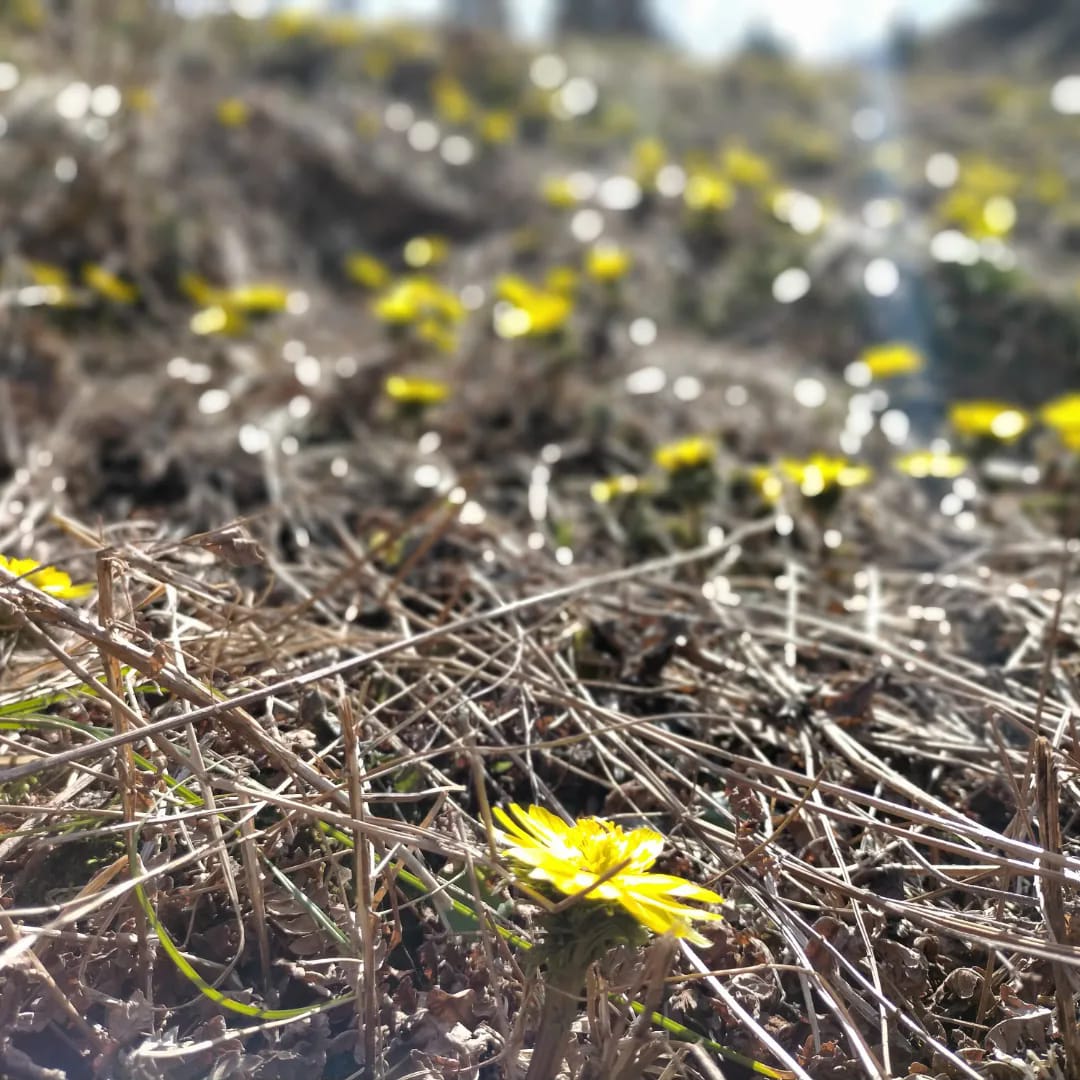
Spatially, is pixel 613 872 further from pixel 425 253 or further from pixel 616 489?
pixel 425 253

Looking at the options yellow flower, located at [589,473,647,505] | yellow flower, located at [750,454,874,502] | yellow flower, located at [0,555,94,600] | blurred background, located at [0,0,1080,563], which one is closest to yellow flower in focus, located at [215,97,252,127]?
blurred background, located at [0,0,1080,563]

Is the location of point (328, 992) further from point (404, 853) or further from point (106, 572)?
point (106, 572)

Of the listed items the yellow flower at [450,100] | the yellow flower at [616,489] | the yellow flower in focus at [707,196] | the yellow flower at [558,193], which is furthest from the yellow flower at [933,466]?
the yellow flower at [450,100]

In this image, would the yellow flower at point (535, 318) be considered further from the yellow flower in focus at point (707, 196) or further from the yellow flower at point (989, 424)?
the yellow flower in focus at point (707, 196)

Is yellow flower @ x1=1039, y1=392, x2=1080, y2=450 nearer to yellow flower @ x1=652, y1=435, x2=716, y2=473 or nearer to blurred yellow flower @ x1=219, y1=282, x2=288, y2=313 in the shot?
yellow flower @ x1=652, y1=435, x2=716, y2=473

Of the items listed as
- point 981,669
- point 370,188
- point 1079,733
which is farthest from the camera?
point 370,188

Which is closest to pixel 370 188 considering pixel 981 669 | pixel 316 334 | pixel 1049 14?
pixel 316 334
